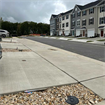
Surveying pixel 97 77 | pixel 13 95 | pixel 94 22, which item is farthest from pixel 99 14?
pixel 13 95

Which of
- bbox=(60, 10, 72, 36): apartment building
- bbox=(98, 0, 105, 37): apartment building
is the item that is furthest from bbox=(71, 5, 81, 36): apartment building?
bbox=(98, 0, 105, 37): apartment building

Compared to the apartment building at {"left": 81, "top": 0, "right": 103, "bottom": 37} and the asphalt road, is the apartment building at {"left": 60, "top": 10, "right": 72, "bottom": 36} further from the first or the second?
the asphalt road

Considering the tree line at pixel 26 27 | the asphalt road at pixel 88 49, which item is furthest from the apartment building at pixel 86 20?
the tree line at pixel 26 27

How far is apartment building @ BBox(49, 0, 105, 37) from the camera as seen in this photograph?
36.3 metres

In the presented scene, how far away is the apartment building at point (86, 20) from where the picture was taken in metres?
36.3

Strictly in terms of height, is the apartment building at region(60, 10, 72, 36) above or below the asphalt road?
above

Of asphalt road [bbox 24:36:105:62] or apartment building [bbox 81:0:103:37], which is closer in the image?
asphalt road [bbox 24:36:105:62]

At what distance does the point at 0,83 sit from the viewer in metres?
4.21

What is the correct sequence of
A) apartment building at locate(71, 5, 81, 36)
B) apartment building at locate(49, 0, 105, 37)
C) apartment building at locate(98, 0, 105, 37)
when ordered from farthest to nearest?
apartment building at locate(71, 5, 81, 36) < apartment building at locate(49, 0, 105, 37) < apartment building at locate(98, 0, 105, 37)

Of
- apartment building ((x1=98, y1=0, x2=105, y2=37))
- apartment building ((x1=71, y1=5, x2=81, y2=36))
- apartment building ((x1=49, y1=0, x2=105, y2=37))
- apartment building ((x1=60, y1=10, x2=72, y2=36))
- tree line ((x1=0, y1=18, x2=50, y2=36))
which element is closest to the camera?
apartment building ((x1=98, y1=0, x2=105, y2=37))

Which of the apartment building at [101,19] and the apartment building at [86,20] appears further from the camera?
the apartment building at [86,20]

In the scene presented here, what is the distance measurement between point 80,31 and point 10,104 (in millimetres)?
43600

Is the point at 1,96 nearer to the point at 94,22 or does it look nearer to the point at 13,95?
the point at 13,95

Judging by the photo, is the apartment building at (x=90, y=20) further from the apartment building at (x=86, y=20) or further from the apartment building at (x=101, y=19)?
the apartment building at (x=101, y=19)
